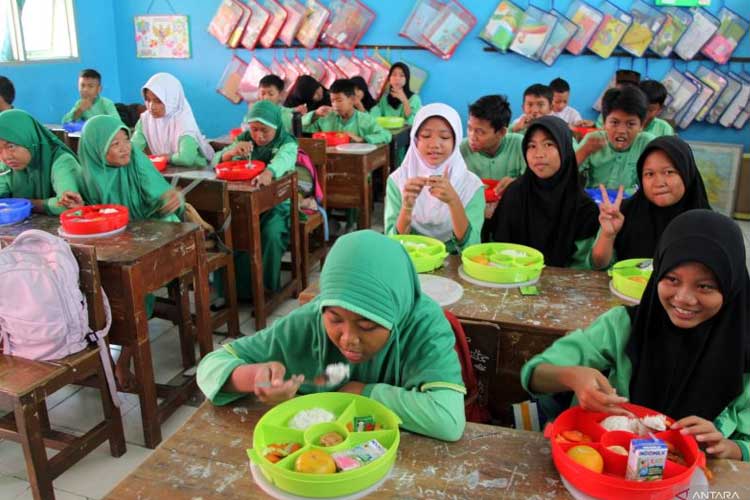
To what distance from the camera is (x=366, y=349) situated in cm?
129

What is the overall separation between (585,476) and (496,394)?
1.05m

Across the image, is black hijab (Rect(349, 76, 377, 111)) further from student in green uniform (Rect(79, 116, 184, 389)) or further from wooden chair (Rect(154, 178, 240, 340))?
student in green uniform (Rect(79, 116, 184, 389))

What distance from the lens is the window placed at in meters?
6.56

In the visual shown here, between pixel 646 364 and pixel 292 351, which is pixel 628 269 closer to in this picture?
pixel 646 364

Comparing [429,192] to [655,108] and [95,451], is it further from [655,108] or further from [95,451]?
[655,108]

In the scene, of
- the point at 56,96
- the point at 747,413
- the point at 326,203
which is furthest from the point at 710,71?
the point at 56,96

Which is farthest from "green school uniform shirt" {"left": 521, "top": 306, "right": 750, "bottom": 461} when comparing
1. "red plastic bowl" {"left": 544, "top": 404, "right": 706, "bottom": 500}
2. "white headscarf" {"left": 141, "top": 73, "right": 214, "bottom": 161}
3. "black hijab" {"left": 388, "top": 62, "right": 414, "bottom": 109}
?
"black hijab" {"left": 388, "top": 62, "right": 414, "bottom": 109}

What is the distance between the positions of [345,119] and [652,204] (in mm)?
3572

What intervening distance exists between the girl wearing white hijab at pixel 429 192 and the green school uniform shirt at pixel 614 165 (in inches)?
45.7

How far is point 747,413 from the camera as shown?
1.38 metres

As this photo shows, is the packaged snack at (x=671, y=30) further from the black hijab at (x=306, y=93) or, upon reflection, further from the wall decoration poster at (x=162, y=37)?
the wall decoration poster at (x=162, y=37)

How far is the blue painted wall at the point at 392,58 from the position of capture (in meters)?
6.14

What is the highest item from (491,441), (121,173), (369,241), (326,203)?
(369,241)

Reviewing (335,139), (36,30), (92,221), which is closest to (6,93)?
(36,30)
